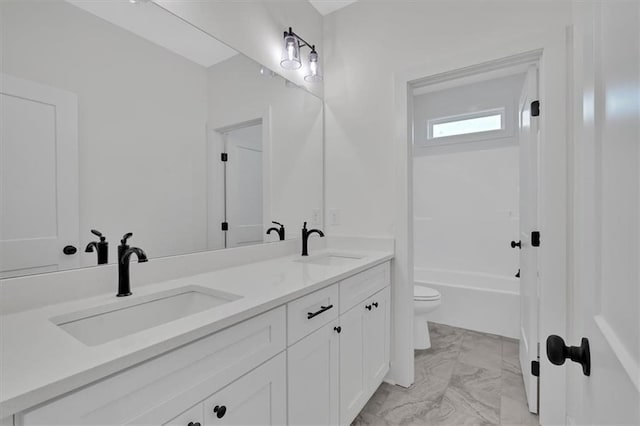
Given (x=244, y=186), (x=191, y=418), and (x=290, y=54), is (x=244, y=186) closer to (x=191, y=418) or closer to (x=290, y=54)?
(x=290, y=54)

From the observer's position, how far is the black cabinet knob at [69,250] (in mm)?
1041

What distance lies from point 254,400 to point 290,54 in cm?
183

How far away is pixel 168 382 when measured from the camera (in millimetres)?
706

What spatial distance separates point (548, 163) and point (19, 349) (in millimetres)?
2069

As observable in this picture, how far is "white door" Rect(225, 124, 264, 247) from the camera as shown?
1659 mm

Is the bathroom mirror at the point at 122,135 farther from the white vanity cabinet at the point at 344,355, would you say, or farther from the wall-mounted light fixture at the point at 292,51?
the white vanity cabinet at the point at 344,355

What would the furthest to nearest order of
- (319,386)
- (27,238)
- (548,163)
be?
(548,163)
(319,386)
(27,238)

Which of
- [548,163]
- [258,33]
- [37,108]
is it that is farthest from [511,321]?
[37,108]

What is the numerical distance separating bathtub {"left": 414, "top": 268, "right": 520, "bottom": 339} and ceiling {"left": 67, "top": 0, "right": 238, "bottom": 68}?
2.75 m

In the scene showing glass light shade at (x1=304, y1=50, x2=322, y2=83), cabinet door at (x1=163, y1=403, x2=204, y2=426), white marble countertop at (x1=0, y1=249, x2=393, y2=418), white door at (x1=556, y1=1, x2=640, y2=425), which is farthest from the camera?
glass light shade at (x1=304, y1=50, x2=322, y2=83)

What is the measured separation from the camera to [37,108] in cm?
97

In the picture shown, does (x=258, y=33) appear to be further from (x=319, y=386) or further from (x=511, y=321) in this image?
(x=511, y=321)

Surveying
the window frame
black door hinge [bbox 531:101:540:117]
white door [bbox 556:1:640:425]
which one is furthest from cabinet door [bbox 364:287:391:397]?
the window frame

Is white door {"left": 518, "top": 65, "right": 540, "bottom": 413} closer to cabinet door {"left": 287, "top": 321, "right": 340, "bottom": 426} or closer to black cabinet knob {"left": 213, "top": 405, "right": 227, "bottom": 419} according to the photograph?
cabinet door {"left": 287, "top": 321, "right": 340, "bottom": 426}
